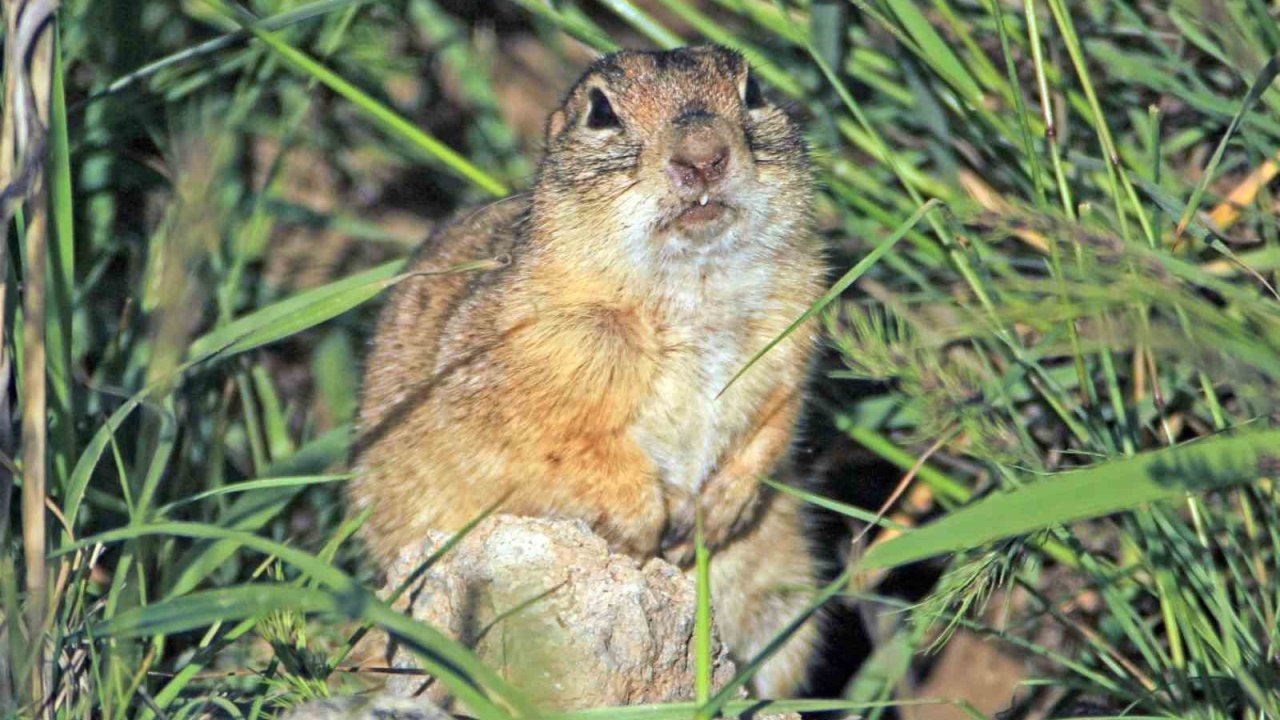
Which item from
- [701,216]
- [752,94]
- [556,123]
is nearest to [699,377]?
[701,216]

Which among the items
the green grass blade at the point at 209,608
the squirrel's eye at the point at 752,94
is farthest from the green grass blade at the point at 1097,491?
the squirrel's eye at the point at 752,94

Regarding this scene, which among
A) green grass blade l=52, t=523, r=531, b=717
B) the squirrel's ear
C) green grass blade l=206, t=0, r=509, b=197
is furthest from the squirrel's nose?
green grass blade l=52, t=523, r=531, b=717

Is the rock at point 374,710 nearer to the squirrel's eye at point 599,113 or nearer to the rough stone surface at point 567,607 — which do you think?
the rough stone surface at point 567,607

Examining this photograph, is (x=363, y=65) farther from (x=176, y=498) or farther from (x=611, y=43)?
(x=176, y=498)

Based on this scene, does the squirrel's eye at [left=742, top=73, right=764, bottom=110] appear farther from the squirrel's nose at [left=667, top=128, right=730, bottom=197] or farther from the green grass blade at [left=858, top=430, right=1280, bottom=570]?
the green grass blade at [left=858, top=430, right=1280, bottom=570]

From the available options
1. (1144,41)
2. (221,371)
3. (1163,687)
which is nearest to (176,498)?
(221,371)

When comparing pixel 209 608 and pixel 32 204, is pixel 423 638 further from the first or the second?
pixel 32 204
